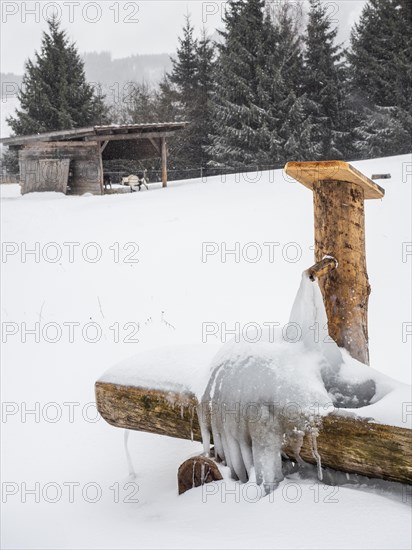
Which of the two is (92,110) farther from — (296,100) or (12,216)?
(12,216)

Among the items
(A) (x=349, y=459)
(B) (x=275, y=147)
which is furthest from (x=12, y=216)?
(B) (x=275, y=147)

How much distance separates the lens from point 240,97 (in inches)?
1204

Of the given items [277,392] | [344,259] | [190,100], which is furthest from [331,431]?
[190,100]

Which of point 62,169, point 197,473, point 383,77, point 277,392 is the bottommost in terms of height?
point 197,473

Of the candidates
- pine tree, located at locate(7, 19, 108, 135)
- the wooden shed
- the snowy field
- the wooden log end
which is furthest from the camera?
pine tree, located at locate(7, 19, 108, 135)

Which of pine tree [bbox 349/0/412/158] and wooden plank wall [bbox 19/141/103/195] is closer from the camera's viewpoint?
wooden plank wall [bbox 19/141/103/195]

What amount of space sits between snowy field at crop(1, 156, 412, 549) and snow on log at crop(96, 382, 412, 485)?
0.50 ft

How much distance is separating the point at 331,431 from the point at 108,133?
52.7 ft

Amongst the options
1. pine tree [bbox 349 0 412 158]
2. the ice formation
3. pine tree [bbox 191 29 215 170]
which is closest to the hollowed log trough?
the ice formation

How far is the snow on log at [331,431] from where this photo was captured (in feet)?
8.98

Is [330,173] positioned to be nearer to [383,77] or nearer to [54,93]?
[383,77]

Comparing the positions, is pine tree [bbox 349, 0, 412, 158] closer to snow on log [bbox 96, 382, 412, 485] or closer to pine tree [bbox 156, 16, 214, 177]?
pine tree [bbox 156, 16, 214, 177]

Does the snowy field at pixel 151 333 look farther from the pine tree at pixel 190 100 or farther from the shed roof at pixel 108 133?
the pine tree at pixel 190 100

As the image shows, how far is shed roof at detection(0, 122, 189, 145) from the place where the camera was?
17.0m
